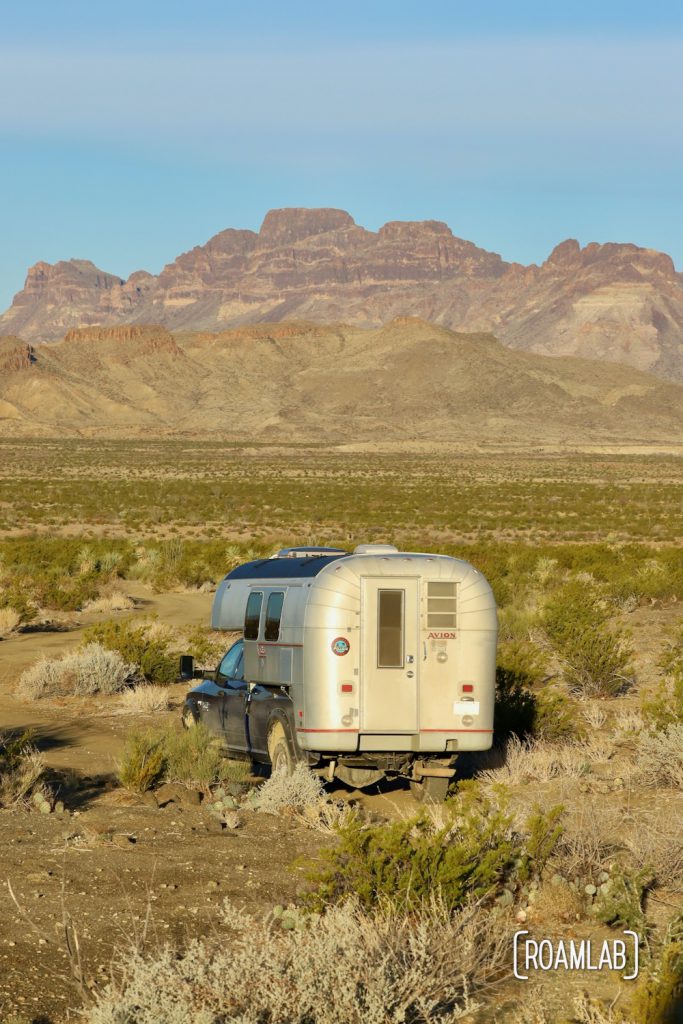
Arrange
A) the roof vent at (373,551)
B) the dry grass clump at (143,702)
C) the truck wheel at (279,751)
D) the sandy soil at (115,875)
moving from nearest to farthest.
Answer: the sandy soil at (115,875) < the truck wheel at (279,751) < the roof vent at (373,551) < the dry grass clump at (143,702)

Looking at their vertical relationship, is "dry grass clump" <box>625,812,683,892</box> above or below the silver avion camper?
below

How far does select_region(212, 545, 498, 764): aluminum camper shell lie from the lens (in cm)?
959

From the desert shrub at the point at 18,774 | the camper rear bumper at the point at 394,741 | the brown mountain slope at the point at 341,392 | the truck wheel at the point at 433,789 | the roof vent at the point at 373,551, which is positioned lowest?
the truck wheel at the point at 433,789

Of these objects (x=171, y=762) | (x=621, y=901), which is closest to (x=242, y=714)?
(x=171, y=762)

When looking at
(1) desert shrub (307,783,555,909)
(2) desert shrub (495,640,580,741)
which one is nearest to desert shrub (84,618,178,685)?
(2) desert shrub (495,640,580,741)

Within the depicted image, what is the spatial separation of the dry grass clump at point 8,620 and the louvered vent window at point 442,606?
12.5 m

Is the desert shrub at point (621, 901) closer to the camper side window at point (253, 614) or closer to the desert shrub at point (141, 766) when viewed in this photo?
the desert shrub at point (141, 766)

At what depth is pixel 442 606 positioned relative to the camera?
9852mm

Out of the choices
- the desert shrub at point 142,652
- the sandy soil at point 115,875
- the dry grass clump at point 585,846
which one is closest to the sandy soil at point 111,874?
the sandy soil at point 115,875

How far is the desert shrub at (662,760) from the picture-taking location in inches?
407

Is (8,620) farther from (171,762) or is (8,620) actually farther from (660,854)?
(660,854)

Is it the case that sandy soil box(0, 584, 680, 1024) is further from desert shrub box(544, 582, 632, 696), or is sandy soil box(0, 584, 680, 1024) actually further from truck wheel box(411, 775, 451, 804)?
desert shrub box(544, 582, 632, 696)

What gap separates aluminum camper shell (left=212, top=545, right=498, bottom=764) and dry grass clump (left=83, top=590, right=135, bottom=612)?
47.6 ft

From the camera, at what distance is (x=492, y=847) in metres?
7.10
